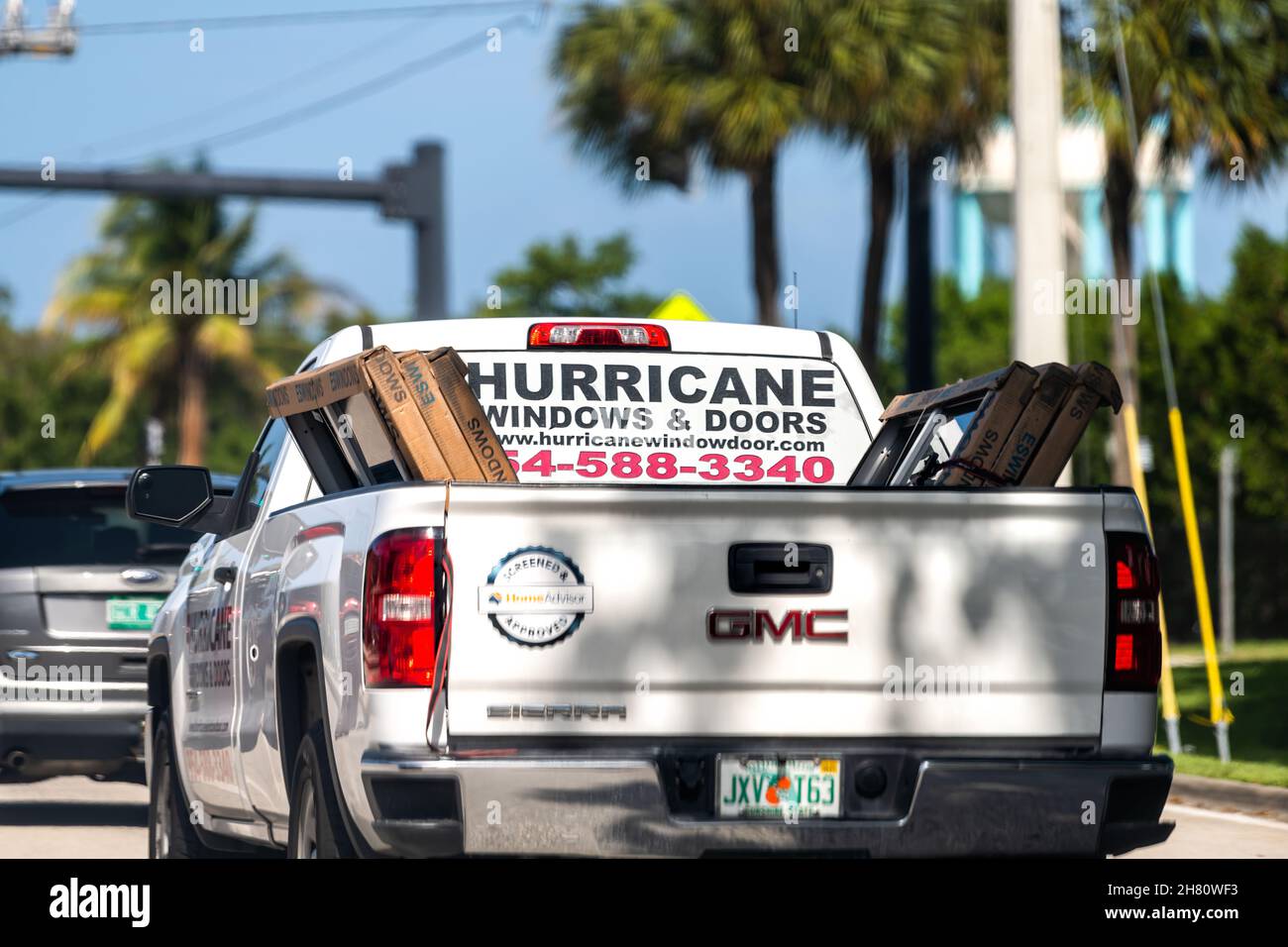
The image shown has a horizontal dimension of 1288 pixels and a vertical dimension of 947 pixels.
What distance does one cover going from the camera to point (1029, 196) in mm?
15727

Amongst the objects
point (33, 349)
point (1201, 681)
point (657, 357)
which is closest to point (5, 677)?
point (657, 357)

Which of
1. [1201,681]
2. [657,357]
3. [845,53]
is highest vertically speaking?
[845,53]

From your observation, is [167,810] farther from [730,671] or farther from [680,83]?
[680,83]

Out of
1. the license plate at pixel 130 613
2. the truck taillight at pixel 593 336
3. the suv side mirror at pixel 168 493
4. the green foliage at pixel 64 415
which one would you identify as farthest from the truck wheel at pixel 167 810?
the green foliage at pixel 64 415

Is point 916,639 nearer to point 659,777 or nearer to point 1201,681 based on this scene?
point 659,777

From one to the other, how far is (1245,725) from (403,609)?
13.4m

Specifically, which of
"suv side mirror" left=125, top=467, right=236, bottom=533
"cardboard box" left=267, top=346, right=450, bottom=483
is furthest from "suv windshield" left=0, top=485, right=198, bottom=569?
"cardboard box" left=267, top=346, right=450, bottom=483

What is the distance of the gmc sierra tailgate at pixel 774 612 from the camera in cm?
559

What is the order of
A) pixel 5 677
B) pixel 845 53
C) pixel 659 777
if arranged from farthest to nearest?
pixel 845 53, pixel 5 677, pixel 659 777

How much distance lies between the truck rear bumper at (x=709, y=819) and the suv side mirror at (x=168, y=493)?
8.11ft

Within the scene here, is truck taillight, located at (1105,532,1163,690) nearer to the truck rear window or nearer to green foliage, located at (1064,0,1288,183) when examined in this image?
the truck rear window

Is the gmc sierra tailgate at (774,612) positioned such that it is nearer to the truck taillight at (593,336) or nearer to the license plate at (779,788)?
the license plate at (779,788)

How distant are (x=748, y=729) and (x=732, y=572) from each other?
40cm

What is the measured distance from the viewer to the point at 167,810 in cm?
866
